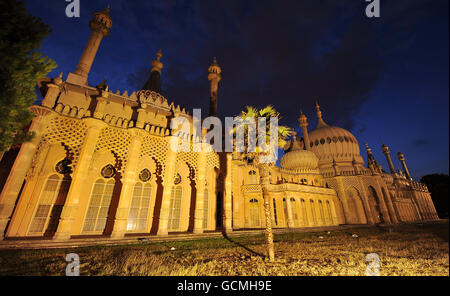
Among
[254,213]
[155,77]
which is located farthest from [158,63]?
[254,213]

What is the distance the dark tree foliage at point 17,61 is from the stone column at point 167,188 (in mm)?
8293

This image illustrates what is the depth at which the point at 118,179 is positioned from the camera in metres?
14.3

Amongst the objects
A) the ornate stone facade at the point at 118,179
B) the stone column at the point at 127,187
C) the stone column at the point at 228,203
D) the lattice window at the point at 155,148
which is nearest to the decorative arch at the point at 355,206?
the ornate stone facade at the point at 118,179

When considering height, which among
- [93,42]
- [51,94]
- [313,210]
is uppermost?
[93,42]

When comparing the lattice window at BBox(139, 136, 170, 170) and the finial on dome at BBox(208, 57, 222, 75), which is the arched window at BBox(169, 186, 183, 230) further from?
the finial on dome at BBox(208, 57, 222, 75)

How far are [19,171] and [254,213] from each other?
21.0 metres

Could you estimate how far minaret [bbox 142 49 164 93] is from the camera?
24209mm

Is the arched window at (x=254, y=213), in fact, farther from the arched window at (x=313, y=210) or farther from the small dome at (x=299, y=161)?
the small dome at (x=299, y=161)

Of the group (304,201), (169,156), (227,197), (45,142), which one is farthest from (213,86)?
(304,201)

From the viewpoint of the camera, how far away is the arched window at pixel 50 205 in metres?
11.2

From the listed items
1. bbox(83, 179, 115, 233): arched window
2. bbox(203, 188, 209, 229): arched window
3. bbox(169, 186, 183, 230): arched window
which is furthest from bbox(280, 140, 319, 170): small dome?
bbox(83, 179, 115, 233): arched window

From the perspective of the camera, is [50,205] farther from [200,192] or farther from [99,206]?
[200,192]
